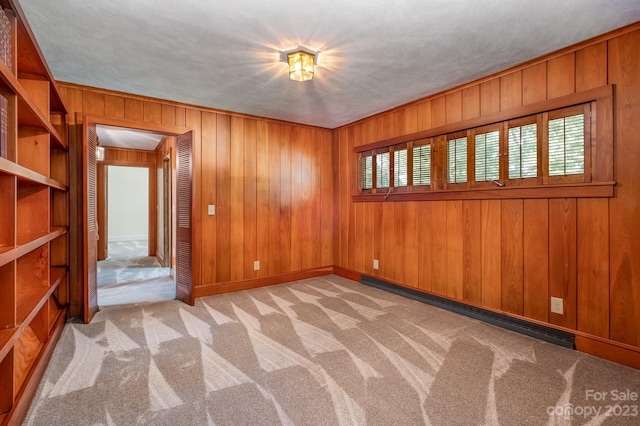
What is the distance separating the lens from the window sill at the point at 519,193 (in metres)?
2.19

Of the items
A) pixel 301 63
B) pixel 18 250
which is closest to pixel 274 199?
pixel 301 63

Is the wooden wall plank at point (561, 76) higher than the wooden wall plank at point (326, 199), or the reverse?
the wooden wall plank at point (561, 76)

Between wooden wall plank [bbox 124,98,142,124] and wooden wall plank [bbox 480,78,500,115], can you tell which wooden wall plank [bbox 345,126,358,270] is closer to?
wooden wall plank [bbox 480,78,500,115]

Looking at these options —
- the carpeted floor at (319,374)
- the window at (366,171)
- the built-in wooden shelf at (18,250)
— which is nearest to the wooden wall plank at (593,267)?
the carpeted floor at (319,374)

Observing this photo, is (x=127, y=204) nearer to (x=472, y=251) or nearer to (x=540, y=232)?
(x=472, y=251)

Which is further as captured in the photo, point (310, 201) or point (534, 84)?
point (310, 201)

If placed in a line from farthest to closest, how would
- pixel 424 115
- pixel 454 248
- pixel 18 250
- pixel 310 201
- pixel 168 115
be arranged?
pixel 310 201 < pixel 168 115 < pixel 424 115 < pixel 454 248 < pixel 18 250

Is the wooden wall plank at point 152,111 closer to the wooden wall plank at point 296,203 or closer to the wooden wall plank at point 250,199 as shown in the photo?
the wooden wall plank at point 250,199

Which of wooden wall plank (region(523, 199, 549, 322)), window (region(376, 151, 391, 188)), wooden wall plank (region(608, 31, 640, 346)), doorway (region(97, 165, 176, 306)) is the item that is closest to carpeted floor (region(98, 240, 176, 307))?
doorway (region(97, 165, 176, 306))

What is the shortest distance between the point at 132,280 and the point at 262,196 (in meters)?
2.31

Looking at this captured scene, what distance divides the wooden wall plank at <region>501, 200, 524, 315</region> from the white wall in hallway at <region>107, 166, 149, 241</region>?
30.7 ft

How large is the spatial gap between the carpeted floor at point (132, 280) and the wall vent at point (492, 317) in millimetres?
2794

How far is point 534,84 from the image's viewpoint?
8.30ft

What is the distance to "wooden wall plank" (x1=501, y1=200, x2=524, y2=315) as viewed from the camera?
2.64 metres
